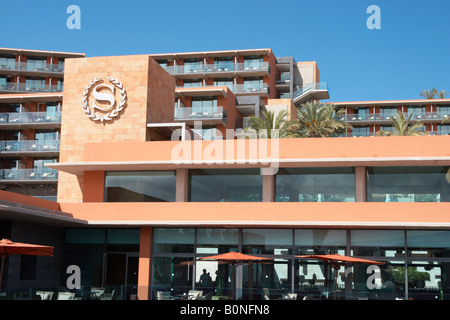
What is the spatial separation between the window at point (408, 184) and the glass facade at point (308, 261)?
5.17 feet

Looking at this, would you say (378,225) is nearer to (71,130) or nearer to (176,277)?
(176,277)

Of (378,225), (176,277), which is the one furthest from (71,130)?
(378,225)

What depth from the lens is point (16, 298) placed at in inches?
684

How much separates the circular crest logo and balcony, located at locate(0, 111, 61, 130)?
2357 centimetres

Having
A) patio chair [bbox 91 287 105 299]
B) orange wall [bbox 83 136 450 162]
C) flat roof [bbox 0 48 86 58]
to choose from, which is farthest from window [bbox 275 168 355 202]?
flat roof [bbox 0 48 86 58]

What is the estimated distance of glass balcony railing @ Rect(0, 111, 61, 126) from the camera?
189ft

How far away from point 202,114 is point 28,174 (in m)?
16.3

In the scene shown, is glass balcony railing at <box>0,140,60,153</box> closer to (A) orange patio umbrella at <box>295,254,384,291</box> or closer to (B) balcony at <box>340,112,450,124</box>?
(B) balcony at <box>340,112,450,124</box>

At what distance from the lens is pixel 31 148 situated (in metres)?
57.5

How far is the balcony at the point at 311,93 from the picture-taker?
2768 inches

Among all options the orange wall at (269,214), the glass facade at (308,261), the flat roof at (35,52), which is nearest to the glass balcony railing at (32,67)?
the flat roof at (35,52)

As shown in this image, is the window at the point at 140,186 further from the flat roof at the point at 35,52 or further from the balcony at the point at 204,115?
the flat roof at the point at 35,52

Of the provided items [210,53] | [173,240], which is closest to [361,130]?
[210,53]

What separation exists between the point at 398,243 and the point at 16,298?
17132 millimetres
